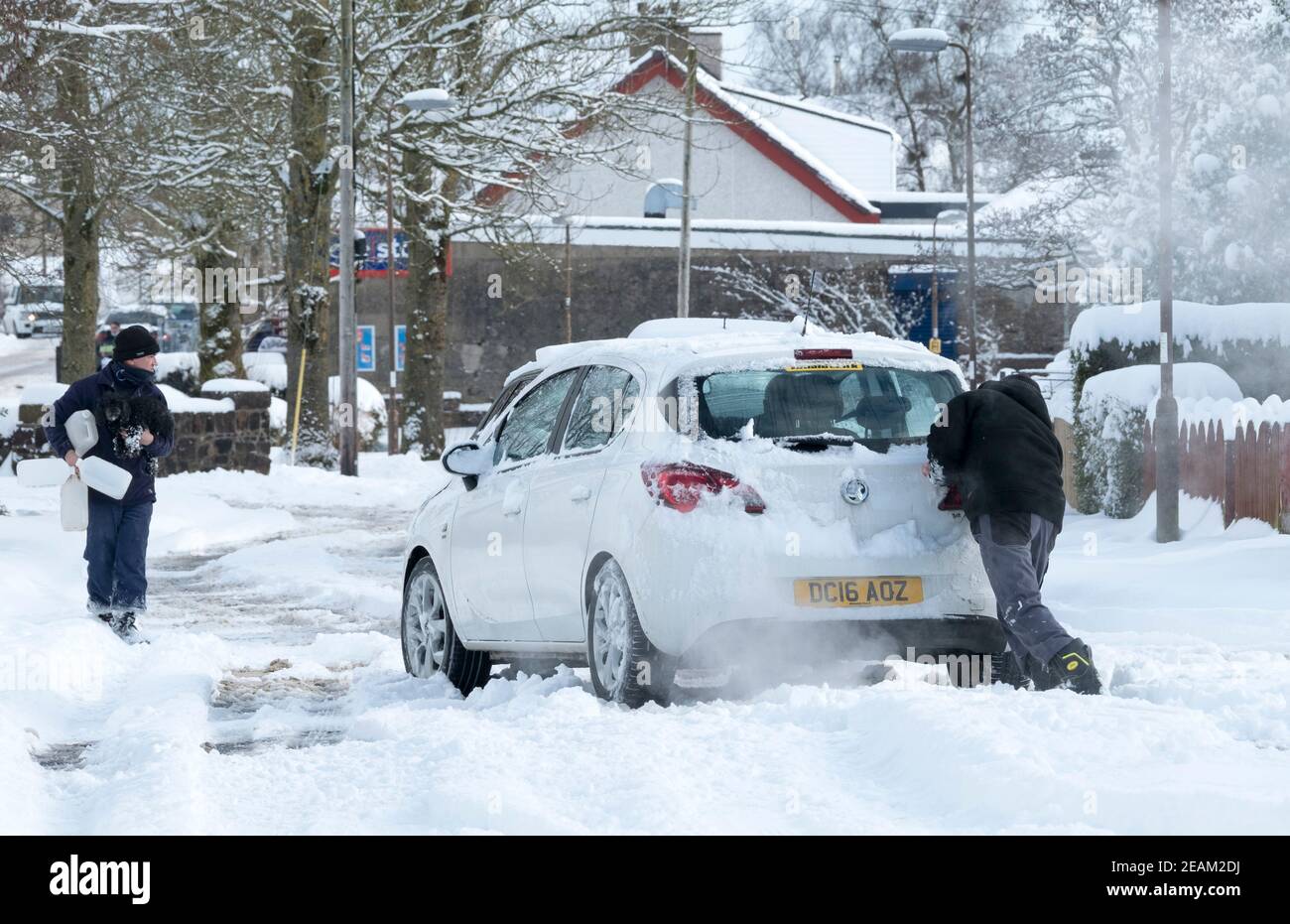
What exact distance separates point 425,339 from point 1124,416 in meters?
17.4

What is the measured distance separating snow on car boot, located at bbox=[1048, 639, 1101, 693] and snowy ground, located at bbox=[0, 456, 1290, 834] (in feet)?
0.55

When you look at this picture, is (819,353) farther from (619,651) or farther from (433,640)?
(433,640)

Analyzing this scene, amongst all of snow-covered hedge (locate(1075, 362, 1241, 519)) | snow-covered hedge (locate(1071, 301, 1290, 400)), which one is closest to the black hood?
snow-covered hedge (locate(1075, 362, 1241, 519))

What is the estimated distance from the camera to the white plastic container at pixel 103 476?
10859mm

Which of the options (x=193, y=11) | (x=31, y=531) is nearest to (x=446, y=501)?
(x=31, y=531)

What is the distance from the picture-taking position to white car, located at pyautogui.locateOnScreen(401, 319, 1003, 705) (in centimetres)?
729

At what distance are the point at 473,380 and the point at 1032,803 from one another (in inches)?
1719

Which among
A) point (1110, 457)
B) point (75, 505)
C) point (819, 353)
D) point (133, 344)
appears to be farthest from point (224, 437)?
point (819, 353)

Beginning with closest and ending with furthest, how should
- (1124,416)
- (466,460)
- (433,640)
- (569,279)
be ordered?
(466,460) → (433,640) → (1124,416) → (569,279)

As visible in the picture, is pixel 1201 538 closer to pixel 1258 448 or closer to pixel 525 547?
pixel 1258 448

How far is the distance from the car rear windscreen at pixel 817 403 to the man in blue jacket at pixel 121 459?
4.64 meters

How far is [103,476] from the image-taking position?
1088 cm

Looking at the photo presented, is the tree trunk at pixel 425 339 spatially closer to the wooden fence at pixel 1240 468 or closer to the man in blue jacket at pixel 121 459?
the wooden fence at pixel 1240 468

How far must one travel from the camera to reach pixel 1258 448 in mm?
15000
